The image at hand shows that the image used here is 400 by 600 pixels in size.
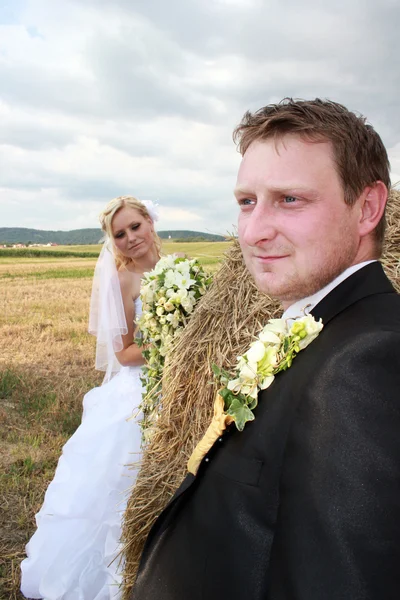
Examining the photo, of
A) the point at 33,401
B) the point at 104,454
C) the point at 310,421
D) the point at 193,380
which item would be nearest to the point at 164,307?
the point at 193,380

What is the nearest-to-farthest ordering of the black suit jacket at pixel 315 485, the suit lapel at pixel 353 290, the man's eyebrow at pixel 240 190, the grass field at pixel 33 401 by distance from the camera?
the black suit jacket at pixel 315 485 → the suit lapel at pixel 353 290 → the man's eyebrow at pixel 240 190 → the grass field at pixel 33 401

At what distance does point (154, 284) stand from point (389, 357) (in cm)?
203

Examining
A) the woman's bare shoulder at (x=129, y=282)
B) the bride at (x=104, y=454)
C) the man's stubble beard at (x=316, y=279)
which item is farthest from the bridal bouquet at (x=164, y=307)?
the man's stubble beard at (x=316, y=279)

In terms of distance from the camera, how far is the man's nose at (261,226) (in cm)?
147

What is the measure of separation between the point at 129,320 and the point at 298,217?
115 inches

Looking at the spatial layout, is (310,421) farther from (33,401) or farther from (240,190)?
(33,401)

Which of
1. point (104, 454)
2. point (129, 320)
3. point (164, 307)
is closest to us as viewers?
point (164, 307)

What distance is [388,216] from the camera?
2.32 metres

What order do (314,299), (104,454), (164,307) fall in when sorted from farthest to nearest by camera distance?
(104,454)
(164,307)
(314,299)

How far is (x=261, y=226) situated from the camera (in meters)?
1.48

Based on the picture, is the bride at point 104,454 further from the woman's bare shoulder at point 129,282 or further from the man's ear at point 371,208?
the man's ear at point 371,208

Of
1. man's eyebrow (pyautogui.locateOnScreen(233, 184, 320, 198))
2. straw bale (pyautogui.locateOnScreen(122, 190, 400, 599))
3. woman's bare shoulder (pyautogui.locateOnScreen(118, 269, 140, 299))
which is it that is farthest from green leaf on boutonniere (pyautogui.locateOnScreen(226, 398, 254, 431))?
woman's bare shoulder (pyautogui.locateOnScreen(118, 269, 140, 299))

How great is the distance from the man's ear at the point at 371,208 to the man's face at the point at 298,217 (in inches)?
1.6

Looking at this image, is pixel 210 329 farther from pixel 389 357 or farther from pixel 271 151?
pixel 389 357
